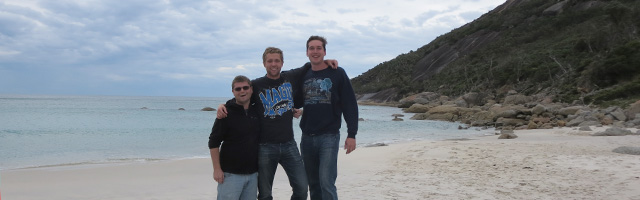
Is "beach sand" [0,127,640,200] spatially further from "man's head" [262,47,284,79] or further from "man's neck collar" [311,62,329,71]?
"man's head" [262,47,284,79]

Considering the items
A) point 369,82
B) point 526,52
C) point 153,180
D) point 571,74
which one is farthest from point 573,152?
point 369,82

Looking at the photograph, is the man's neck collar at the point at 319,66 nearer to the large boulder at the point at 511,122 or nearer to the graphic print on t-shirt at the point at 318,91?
the graphic print on t-shirt at the point at 318,91

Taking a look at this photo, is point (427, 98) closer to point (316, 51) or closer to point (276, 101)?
point (316, 51)

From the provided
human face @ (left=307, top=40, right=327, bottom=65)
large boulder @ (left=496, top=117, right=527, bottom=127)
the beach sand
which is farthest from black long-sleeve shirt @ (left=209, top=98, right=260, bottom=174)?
large boulder @ (left=496, top=117, right=527, bottom=127)

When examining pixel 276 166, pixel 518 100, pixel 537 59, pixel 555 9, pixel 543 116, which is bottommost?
pixel 543 116

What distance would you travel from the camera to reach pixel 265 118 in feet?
12.8

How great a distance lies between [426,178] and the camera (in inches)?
295

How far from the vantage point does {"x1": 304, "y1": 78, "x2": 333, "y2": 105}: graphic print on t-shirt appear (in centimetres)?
405

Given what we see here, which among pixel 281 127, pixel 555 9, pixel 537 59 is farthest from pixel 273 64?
pixel 555 9

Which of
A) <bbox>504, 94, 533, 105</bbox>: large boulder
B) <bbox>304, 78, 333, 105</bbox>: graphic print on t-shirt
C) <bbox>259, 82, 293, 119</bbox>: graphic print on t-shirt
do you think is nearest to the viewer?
<bbox>259, 82, 293, 119</bbox>: graphic print on t-shirt

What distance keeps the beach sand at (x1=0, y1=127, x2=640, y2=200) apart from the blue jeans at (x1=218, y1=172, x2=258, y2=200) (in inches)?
104

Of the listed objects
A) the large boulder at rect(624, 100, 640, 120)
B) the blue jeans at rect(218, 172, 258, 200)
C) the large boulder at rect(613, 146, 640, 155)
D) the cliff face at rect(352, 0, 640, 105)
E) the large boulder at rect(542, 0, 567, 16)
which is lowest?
the large boulder at rect(613, 146, 640, 155)

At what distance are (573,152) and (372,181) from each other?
5.08 meters

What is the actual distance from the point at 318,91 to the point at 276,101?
39 cm
